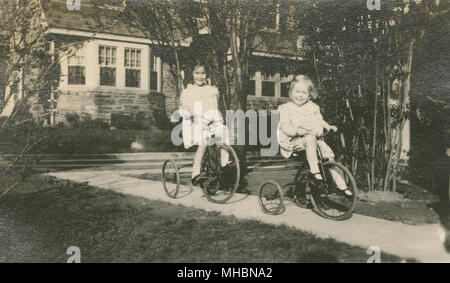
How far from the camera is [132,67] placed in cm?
1079

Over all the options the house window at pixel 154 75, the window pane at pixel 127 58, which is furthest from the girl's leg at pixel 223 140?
the window pane at pixel 127 58

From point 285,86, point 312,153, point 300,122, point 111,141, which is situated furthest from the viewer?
point 111,141

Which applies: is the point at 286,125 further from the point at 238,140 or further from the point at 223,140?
the point at 238,140

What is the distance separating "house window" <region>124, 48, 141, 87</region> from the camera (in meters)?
9.88

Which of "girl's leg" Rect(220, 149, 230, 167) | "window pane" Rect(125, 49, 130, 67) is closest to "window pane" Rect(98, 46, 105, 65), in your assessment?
"window pane" Rect(125, 49, 130, 67)

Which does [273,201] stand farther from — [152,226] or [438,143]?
[438,143]

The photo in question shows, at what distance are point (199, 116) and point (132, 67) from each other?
6.13 meters

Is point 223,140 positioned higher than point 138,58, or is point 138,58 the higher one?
point 138,58

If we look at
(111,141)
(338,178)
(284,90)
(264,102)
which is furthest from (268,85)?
(111,141)

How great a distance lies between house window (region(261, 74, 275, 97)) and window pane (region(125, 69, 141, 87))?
13.4ft

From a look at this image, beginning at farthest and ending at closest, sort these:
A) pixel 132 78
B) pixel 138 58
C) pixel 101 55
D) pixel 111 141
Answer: pixel 132 78
pixel 138 58
pixel 101 55
pixel 111 141
